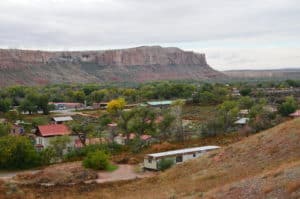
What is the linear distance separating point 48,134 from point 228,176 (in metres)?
29.0

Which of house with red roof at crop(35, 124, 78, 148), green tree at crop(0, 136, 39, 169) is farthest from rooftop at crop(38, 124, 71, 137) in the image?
green tree at crop(0, 136, 39, 169)

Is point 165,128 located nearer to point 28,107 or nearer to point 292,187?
point 292,187

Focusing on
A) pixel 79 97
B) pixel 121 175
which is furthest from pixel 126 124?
pixel 79 97

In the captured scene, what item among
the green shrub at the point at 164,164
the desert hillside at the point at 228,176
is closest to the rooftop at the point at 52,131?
the green shrub at the point at 164,164

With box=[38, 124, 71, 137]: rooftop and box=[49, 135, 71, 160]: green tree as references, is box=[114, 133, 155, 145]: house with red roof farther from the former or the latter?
box=[49, 135, 71, 160]: green tree

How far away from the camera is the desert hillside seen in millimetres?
16542

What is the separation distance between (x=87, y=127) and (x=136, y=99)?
2094 inches

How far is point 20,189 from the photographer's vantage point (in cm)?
2759

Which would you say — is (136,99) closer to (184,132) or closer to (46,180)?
(184,132)

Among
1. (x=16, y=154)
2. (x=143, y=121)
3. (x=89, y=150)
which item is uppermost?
(x=143, y=121)

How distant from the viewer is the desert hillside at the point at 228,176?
1654 cm

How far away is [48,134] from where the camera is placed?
47.2m

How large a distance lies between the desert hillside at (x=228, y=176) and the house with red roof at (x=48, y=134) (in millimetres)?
17925

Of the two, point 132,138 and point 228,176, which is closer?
point 228,176
